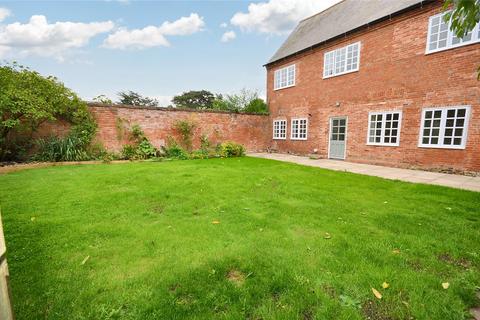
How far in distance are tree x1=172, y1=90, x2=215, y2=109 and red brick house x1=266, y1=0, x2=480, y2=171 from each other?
Result: 3231 centimetres

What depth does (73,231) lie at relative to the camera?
9.81 feet

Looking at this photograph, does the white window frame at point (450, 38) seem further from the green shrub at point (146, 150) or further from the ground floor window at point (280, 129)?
the green shrub at point (146, 150)

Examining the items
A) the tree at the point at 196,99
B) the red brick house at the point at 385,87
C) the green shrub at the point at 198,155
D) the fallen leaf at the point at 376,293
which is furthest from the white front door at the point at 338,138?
the tree at the point at 196,99

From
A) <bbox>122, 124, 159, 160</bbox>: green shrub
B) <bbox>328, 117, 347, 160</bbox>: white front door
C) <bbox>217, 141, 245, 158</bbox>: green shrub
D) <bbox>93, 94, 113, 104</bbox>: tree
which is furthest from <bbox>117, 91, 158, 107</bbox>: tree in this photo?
<bbox>328, 117, 347, 160</bbox>: white front door

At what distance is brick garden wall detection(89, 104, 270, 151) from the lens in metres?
10.6

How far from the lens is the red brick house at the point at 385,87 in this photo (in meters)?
7.06

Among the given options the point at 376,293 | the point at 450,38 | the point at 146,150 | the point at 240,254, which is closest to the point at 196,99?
the point at 146,150

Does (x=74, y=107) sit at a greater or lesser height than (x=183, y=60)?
lesser

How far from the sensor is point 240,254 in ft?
8.07

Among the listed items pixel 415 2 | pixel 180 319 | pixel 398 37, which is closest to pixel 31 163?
pixel 180 319

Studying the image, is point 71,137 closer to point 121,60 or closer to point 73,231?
point 73,231

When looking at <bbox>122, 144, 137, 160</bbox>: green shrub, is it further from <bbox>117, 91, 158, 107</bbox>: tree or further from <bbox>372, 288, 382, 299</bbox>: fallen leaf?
<bbox>117, 91, 158, 107</bbox>: tree

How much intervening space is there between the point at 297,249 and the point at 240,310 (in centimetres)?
111

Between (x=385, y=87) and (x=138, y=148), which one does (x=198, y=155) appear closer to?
(x=138, y=148)
